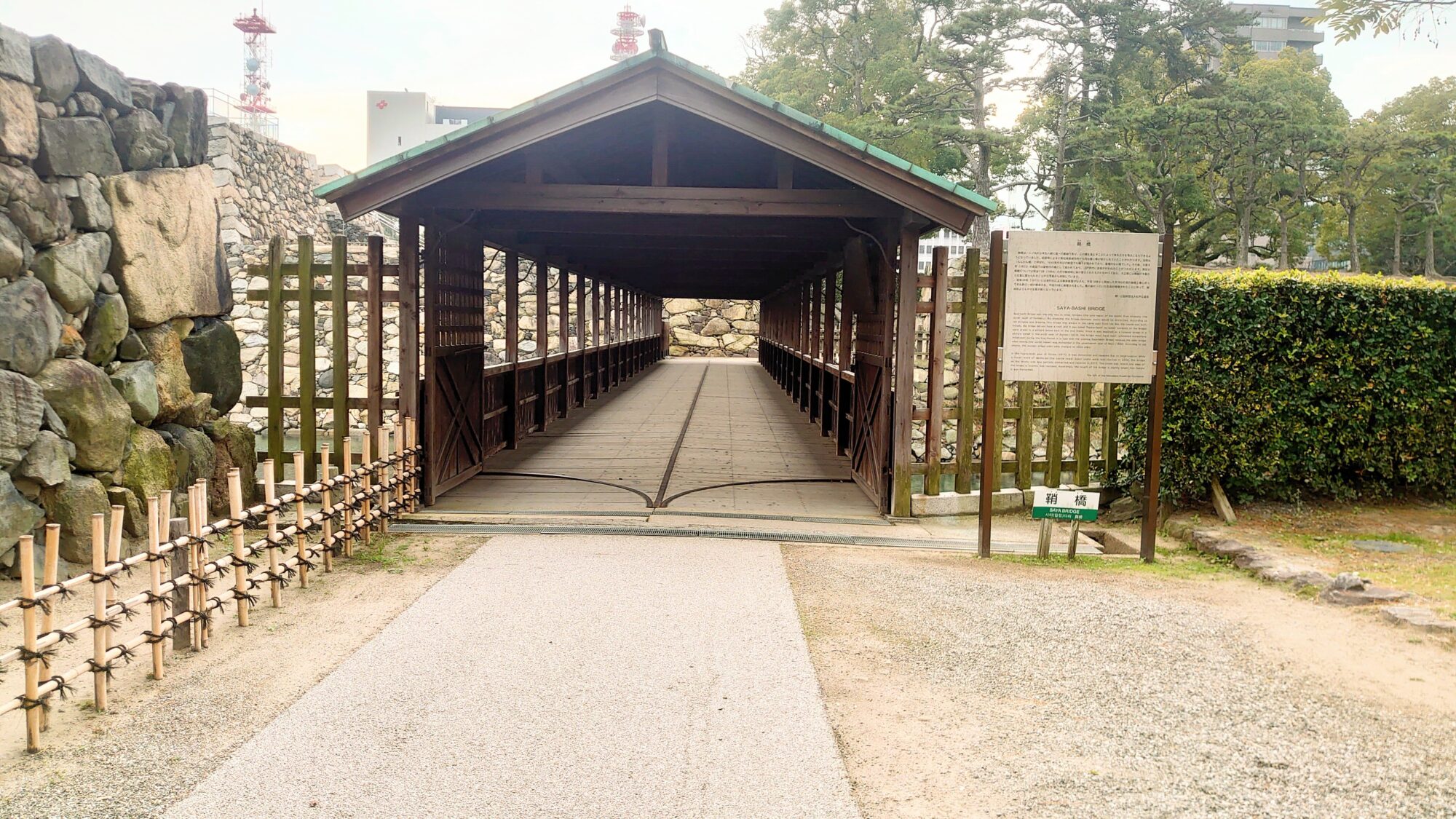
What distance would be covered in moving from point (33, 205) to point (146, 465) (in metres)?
1.63

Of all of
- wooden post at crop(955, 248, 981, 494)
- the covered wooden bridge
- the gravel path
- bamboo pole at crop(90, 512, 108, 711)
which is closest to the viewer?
the gravel path

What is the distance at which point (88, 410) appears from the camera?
19.8 ft

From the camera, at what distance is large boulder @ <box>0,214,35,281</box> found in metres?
5.46

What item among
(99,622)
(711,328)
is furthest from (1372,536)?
A: (711,328)

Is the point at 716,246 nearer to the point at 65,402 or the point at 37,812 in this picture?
the point at 65,402

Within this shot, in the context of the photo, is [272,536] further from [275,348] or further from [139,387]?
[275,348]

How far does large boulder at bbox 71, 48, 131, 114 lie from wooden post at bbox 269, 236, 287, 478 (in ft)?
4.29

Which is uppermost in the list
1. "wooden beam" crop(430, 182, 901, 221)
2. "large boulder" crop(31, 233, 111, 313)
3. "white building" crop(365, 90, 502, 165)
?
"white building" crop(365, 90, 502, 165)

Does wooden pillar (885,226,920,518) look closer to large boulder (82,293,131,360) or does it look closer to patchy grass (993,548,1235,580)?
patchy grass (993,548,1235,580)

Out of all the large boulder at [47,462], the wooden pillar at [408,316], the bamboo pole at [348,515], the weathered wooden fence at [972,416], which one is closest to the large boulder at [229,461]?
the wooden pillar at [408,316]

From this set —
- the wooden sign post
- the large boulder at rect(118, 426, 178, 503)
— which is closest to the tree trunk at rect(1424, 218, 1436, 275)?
the wooden sign post

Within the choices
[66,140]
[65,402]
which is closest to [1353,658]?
[65,402]

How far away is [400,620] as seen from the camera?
502 cm

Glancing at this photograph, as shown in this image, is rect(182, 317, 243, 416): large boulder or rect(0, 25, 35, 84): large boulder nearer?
rect(0, 25, 35, 84): large boulder
